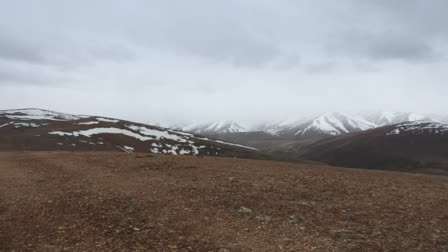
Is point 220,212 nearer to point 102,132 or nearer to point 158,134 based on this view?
point 102,132

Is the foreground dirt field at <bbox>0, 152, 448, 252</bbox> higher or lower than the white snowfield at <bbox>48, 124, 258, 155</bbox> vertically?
lower

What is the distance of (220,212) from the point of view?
13320 millimetres

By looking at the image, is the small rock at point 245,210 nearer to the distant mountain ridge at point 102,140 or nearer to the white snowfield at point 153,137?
the distant mountain ridge at point 102,140

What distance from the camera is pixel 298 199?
49.3ft

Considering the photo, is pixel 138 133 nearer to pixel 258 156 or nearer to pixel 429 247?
pixel 258 156

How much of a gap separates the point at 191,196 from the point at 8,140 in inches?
4003

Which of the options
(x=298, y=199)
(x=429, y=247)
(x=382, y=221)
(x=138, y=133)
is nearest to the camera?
(x=429, y=247)

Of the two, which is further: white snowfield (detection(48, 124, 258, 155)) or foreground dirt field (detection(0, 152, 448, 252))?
white snowfield (detection(48, 124, 258, 155))

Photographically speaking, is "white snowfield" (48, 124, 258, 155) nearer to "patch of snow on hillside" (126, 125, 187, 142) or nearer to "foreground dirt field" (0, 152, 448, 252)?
"patch of snow on hillside" (126, 125, 187, 142)

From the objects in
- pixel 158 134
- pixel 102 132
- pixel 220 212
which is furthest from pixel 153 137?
pixel 220 212

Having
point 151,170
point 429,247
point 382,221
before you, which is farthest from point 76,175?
point 429,247

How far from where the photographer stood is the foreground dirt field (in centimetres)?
1079

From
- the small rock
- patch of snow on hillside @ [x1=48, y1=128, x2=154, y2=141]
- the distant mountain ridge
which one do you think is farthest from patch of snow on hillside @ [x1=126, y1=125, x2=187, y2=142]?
the small rock

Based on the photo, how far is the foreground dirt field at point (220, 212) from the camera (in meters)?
10.8
